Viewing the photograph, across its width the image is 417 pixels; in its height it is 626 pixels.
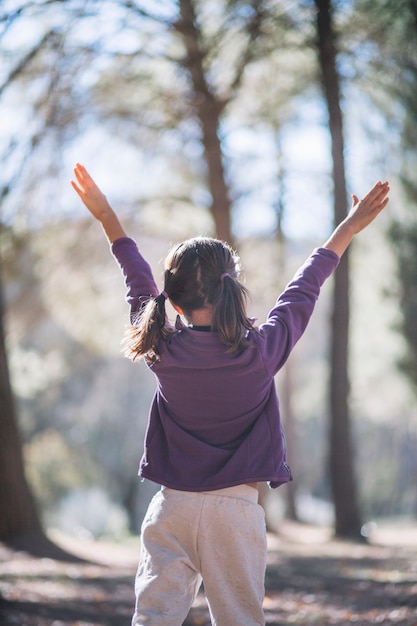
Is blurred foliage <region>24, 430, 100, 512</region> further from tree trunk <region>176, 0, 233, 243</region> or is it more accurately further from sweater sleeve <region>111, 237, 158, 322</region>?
sweater sleeve <region>111, 237, 158, 322</region>

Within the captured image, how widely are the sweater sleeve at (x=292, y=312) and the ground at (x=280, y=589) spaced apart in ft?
8.09

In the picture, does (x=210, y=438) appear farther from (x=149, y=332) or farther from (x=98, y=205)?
(x=98, y=205)

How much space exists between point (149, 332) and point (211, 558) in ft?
2.60

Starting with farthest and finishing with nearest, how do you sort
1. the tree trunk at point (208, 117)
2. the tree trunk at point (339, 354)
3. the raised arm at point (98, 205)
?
the tree trunk at point (339, 354) < the tree trunk at point (208, 117) < the raised arm at point (98, 205)

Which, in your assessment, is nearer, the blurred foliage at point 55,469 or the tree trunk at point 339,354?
the tree trunk at point 339,354

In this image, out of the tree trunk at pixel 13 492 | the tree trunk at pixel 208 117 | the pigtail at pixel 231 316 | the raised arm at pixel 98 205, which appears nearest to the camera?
the pigtail at pixel 231 316

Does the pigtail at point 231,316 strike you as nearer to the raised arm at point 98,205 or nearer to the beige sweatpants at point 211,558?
the beige sweatpants at point 211,558

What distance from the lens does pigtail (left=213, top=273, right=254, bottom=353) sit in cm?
259

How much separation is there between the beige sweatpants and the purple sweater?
0.25ft

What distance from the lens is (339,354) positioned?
10672 millimetres

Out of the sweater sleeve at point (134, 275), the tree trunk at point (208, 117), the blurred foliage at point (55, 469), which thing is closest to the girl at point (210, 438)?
the sweater sleeve at point (134, 275)

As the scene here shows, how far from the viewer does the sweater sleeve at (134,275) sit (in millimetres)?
2910

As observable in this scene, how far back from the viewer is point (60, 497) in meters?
23.6

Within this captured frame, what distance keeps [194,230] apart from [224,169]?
140 cm
